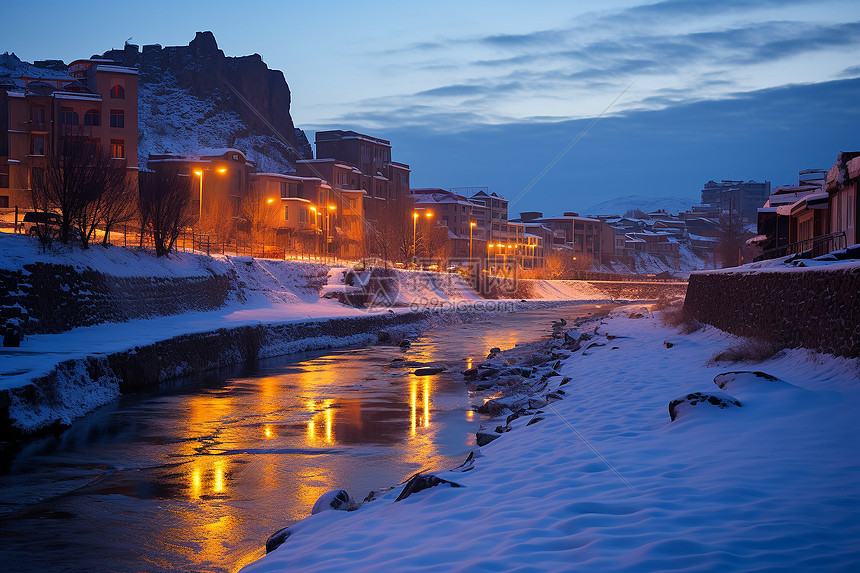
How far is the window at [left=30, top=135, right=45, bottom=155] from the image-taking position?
62.8 metres

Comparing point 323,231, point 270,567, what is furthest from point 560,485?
point 323,231

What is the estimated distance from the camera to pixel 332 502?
8.75 meters

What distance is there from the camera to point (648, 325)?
95.9ft

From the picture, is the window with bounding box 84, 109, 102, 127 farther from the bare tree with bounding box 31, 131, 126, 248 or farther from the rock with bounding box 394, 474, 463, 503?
the rock with bounding box 394, 474, 463, 503

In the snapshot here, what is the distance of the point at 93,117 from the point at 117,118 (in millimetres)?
2078

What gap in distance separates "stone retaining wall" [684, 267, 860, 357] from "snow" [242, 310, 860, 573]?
0.64m

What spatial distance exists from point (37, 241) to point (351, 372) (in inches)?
512

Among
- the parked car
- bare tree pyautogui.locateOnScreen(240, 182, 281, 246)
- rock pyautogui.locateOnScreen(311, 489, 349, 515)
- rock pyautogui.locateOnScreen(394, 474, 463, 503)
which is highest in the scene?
bare tree pyautogui.locateOnScreen(240, 182, 281, 246)

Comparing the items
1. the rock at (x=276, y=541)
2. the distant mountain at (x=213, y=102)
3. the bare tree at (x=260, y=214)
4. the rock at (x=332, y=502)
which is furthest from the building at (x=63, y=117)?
the rock at (x=276, y=541)

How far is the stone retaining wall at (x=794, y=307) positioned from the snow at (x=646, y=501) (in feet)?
2.09

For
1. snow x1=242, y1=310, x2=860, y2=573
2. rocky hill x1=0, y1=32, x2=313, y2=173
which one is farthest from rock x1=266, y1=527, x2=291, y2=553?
rocky hill x1=0, y1=32, x2=313, y2=173

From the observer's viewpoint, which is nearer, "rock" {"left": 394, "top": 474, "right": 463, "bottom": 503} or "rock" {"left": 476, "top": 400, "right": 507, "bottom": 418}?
"rock" {"left": 394, "top": 474, "right": 463, "bottom": 503}

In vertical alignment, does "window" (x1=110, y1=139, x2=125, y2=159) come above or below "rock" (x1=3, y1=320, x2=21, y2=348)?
above

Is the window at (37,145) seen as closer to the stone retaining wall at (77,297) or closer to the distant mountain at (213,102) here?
the stone retaining wall at (77,297)
